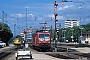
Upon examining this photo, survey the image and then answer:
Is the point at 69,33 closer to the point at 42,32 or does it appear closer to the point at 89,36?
the point at 89,36

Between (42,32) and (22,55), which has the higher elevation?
(42,32)

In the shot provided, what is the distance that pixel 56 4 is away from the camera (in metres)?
56.5

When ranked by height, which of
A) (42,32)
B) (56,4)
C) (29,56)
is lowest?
(29,56)

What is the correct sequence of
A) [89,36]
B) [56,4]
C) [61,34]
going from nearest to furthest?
[56,4], [89,36], [61,34]

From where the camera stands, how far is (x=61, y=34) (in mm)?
193125

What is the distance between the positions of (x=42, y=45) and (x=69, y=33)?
12955cm

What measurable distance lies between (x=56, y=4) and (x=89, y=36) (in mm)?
79155

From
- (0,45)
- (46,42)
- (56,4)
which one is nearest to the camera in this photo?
(46,42)

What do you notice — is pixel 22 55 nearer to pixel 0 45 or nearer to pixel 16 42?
pixel 0 45

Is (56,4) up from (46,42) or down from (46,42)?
up

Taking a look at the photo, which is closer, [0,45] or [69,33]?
[0,45]

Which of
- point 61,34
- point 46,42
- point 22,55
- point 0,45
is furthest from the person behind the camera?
point 61,34

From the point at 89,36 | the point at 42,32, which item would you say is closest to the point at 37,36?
the point at 42,32

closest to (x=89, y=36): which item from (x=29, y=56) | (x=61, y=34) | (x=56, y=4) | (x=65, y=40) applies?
(x=65, y=40)
